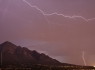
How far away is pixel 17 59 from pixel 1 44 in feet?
80.0

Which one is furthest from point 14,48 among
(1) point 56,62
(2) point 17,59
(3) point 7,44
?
(1) point 56,62

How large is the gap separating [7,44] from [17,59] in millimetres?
19334

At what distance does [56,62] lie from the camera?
15400 cm

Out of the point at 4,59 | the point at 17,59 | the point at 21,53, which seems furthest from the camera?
the point at 21,53

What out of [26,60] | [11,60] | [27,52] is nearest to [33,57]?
[27,52]

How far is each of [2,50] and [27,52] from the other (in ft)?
62.7

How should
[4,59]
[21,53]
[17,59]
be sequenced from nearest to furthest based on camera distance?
[4,59], [17,59], [21,53]

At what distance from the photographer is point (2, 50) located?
144 metres

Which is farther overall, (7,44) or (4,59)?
(7,44)

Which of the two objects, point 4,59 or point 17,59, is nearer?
point 4,59

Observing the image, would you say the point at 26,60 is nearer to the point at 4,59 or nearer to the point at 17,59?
the point at 17,59

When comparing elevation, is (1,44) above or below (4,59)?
above

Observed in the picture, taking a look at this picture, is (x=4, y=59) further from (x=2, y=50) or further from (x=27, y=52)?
(x=27, y=52)

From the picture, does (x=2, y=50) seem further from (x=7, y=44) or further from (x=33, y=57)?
(x=33, y=57)
